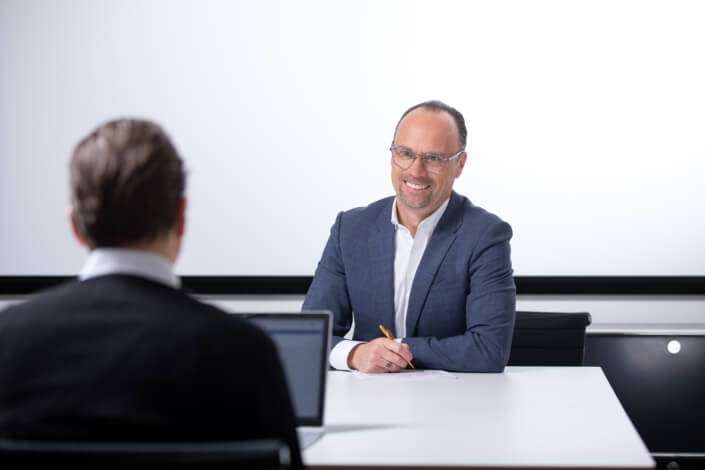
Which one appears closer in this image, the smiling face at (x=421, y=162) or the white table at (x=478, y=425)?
the white table at (x=478, y=425)

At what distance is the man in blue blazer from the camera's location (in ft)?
7.42

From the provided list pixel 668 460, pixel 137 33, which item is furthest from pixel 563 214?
pixel 137 33

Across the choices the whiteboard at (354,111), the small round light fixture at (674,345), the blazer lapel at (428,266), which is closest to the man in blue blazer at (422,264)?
the blazer lapel at (428,266)

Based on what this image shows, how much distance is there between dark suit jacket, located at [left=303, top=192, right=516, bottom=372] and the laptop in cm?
66

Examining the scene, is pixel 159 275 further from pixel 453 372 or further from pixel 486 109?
pixel 486 109

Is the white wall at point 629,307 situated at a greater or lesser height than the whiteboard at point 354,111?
lesser

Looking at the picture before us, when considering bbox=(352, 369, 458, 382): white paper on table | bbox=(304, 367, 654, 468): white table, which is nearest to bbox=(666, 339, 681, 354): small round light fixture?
bbox=(304, 367, 654, 468): white table

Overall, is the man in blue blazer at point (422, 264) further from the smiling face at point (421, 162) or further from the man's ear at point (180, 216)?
the man's ear at point (180, 216)

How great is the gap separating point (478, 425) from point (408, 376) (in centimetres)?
50

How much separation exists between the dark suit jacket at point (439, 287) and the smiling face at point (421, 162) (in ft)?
0.26

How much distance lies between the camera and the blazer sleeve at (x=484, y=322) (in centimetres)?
220

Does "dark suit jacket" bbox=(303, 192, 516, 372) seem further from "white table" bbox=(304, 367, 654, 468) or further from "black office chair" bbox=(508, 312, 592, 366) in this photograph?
"black office chair" bbox=(508, 312, 592, 366)

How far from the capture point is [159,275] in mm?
1055

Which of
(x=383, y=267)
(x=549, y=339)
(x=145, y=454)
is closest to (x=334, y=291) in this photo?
(x=383, y=267)
